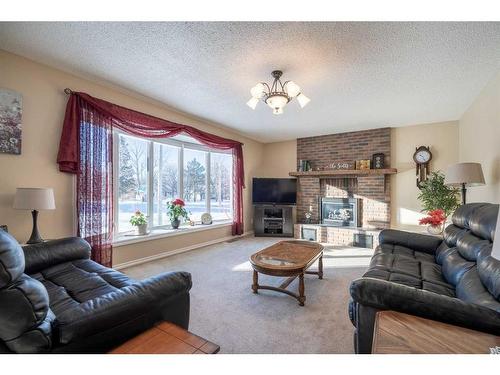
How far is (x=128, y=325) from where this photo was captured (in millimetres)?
1120

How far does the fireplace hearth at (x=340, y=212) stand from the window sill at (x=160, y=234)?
87.3 inches

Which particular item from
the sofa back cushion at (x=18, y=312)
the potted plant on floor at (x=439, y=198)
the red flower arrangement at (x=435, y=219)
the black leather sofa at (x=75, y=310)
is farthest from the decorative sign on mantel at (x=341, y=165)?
the sofa back cushion at (x=18, y=312)

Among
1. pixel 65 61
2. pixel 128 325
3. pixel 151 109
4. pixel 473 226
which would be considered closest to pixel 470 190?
pixel 473 226

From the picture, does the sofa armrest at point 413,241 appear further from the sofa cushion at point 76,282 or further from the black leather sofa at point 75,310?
the sofa cushion at point 76,282

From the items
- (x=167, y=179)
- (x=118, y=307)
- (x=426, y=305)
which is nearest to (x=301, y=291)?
(x=426, y=305)

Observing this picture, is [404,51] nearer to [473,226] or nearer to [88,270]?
[473,226]

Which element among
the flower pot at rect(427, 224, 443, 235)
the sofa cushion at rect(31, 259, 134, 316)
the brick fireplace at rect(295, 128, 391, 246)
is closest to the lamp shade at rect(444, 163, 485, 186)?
the flower pot at rect(427, 224, 443, 235)

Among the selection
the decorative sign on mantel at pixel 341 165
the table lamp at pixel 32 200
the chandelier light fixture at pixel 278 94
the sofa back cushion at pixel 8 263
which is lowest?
the sofa back cushion at pixel 8 263

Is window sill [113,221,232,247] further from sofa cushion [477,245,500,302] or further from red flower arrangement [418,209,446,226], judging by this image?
sofa cushion [477,245,500,302]

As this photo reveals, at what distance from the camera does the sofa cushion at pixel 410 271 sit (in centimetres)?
169

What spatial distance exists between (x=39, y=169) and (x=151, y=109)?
1.58m

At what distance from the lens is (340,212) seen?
5184 millimetres

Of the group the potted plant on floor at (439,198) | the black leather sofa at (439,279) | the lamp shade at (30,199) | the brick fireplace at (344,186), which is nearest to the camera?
the black leather sofa at (439,279)
